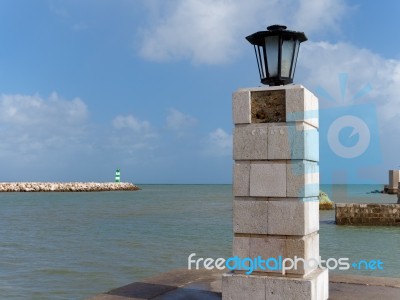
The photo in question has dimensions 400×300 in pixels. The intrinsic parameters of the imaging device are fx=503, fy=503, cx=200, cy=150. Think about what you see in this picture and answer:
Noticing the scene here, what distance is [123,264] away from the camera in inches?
525

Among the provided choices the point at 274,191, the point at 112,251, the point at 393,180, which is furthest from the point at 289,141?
the point at 393,180

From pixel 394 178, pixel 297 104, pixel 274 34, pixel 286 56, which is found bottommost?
pixel 297 104

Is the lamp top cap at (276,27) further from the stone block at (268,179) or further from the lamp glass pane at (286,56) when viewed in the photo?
the stone block at (268,179)

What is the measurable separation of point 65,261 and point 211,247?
15.8 ft

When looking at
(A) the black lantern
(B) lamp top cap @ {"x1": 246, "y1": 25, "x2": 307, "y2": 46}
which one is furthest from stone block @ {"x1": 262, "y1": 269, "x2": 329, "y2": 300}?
(B) lamp top cap @ {"x1": 246, "y1": 25, "x2": 307, "y2": 46}

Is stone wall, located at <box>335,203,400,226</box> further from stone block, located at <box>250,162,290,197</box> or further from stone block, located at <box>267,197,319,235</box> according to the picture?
stone block, located at <box>250,162,290,197</box>

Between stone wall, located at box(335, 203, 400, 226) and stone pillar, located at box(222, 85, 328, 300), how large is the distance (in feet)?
56.1

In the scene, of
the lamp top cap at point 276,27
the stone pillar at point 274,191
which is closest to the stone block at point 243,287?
the stone pillar at point 274,191

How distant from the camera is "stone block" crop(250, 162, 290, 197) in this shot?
6027 mm

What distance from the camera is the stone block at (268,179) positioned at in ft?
19.8

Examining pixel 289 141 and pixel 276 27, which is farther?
pixel 276 27

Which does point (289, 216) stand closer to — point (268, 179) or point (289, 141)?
point (268, 179)

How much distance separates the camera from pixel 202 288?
7277 mm

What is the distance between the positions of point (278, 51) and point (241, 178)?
5.48 ft
